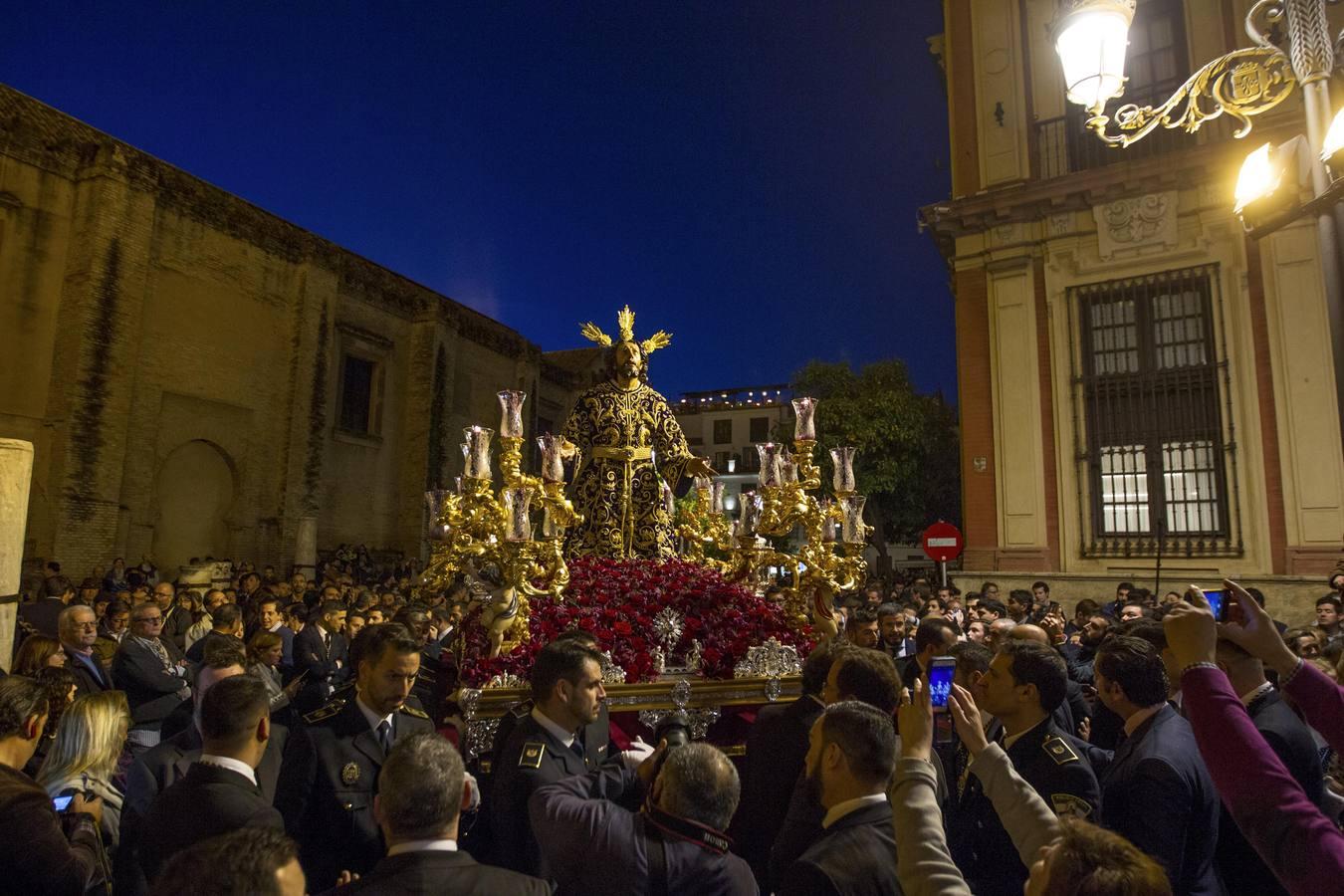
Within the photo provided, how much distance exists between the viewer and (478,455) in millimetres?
5367

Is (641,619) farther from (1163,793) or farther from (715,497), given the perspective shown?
(1163,793)

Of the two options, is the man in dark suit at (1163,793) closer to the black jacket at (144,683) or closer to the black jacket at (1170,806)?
the black jacket at (1170,806)

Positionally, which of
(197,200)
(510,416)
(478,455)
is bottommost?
(478,455)

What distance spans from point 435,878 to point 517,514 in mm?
3190

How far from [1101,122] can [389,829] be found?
554 cm

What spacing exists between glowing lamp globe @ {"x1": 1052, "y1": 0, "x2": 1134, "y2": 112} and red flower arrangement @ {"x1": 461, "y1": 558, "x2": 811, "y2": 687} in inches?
150

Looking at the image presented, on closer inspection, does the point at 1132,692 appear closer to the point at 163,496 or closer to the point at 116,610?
the point at 116,610

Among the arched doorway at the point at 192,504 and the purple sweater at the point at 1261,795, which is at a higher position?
the arched doorway at the point at 192,504

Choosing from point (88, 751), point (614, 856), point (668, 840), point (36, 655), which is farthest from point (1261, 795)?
point (36, 655)

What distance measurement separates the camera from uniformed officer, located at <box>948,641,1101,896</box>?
3197 mm

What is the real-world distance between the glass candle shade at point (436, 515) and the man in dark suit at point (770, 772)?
254 centimetres

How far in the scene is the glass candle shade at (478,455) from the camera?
17.5ft

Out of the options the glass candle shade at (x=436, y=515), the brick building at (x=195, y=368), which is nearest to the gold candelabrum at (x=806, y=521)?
the glass candle shade at (x=436, y=515)

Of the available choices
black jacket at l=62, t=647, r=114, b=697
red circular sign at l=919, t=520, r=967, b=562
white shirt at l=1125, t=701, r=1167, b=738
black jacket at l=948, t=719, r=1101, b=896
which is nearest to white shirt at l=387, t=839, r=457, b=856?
black jacket at l=948, t=719, r=1101, b=896
